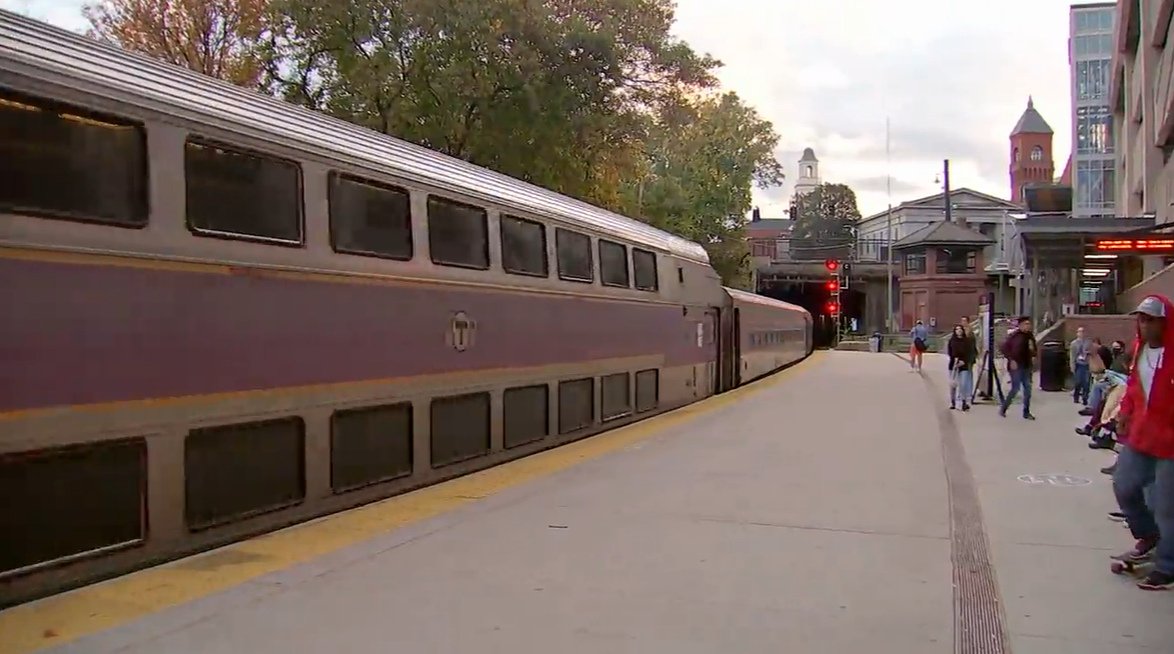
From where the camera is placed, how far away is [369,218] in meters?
7.52

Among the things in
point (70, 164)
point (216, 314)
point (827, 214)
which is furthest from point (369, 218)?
point (827, 214)

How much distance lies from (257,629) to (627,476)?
514cm

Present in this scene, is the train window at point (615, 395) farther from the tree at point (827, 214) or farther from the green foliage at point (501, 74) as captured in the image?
the tree at point (827, 214)

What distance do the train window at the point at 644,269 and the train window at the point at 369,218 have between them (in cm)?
630

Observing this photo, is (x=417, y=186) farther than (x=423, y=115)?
No

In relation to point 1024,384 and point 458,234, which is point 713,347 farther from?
point 458,234

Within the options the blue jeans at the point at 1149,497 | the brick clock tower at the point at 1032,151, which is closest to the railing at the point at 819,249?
the brick clock tower at the point at 1032,151

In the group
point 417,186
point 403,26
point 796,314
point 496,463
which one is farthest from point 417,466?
point 796,314

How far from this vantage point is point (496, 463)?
990cm

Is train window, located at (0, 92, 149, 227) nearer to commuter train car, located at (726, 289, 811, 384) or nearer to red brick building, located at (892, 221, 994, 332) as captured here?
commuter train car, located at (726, 289, 811, 384)

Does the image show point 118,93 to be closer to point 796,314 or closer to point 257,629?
point 257,629

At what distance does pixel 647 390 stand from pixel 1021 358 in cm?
584

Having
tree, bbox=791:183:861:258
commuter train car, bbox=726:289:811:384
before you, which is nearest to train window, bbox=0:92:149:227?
commuter train car, bbox=726:289:811:384

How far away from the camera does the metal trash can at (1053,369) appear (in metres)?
20.9
